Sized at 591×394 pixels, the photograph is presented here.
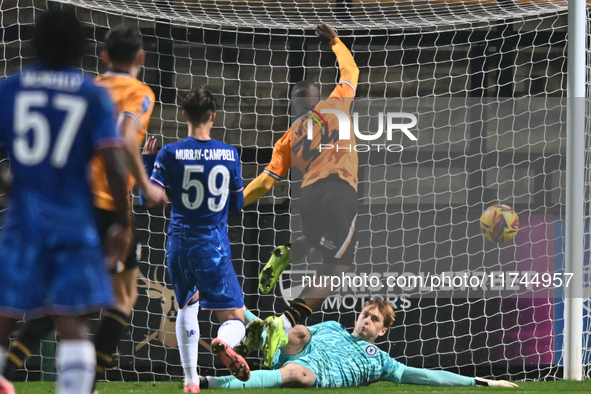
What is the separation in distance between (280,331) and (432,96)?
2.60 metres

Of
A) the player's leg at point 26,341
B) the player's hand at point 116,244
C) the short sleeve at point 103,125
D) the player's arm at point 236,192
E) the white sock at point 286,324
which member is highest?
the player's arm at point 236,192

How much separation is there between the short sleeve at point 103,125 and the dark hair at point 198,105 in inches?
73.9

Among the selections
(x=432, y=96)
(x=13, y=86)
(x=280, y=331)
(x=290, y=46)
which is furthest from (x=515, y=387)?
(x=13, y=86)

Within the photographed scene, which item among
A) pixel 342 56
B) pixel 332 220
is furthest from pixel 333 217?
pixel 342 56

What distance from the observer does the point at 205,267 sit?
12.7ft

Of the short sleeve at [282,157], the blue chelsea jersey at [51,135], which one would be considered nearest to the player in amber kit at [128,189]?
the blue chelsea jersey at [51,135]

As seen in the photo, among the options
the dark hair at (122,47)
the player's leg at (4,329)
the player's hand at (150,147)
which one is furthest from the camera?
the player's hand at (150,147)

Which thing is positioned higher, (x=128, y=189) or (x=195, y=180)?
(x=195, y=180)

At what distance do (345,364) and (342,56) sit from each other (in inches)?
74.3

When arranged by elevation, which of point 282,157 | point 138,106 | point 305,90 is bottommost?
point 138,106

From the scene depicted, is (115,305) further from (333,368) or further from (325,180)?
(325,180)

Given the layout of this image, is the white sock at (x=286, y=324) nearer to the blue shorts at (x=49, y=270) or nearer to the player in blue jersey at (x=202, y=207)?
the player in blue jersey at (x=202, y=207)

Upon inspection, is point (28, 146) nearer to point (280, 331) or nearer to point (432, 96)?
point (280, 331)

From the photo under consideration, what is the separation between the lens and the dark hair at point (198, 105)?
12.9ft
